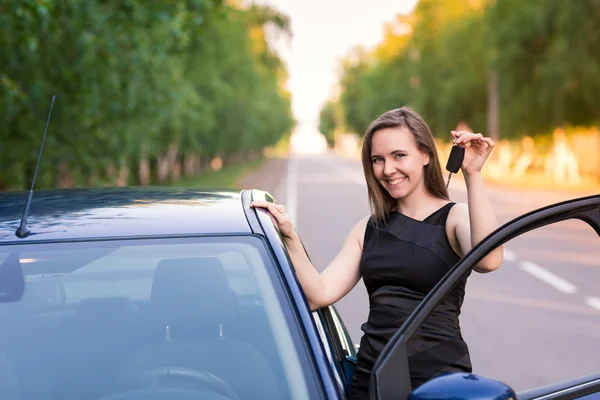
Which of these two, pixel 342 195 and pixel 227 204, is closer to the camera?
pixel 227 204

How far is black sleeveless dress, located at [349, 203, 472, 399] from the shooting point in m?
2.83

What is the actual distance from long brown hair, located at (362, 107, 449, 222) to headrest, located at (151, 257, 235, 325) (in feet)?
1.79

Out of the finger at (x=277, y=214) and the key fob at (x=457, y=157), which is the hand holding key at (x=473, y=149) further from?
the finger at (x=277, y=214)

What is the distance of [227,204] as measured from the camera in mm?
3236

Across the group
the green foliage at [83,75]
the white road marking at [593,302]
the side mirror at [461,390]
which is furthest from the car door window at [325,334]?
the green foliage at [83,75]

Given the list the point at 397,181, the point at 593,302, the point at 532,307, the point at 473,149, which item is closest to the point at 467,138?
the point at 473,149

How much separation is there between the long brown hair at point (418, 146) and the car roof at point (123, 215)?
43 cm

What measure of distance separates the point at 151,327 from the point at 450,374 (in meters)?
0.88

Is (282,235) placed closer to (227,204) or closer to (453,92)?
(227,204)

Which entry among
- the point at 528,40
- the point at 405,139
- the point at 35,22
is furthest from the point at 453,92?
the point at 405,139

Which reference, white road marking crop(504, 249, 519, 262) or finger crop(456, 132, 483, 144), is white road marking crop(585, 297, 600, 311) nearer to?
white road marking crop(504, 249, 519, 262)

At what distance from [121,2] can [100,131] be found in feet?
8.44

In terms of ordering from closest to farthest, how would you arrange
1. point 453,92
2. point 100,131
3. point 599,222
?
point 599,222, point 100,131, point 453,92

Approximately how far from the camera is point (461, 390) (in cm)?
217
